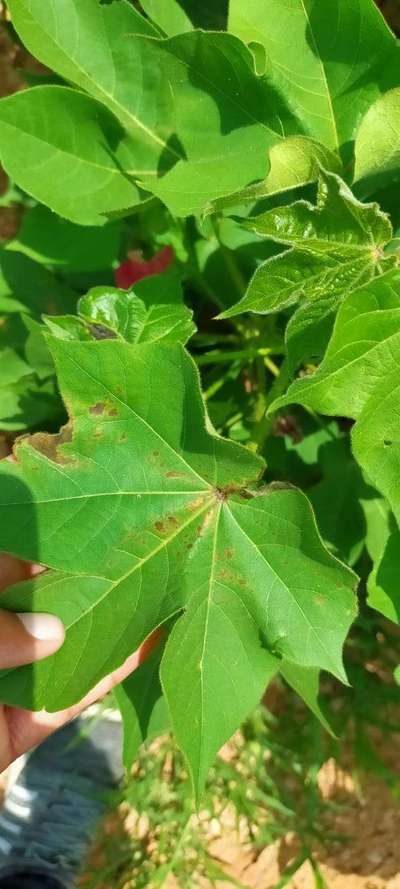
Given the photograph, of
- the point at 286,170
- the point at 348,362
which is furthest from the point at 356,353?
the point at 286,170

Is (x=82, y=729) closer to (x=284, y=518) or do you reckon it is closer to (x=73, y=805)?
(x=73, y=805)

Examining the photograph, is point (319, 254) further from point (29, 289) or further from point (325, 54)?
point (29, 289)

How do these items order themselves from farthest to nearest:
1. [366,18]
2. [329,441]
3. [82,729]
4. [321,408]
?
[82,729]
[329,441]
[366,18]
[321,408]

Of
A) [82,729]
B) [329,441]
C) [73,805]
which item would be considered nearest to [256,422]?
[329,441]

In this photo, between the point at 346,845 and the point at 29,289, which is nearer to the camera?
the point at 29,289

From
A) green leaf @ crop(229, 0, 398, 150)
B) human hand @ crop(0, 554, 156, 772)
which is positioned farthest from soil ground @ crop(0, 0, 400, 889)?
green leaf @ crop(229, 0, 398, 150)

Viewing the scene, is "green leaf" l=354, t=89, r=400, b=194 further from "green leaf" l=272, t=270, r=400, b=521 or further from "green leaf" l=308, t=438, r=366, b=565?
"green leaf" l=308, t=438, r=366, b=565
